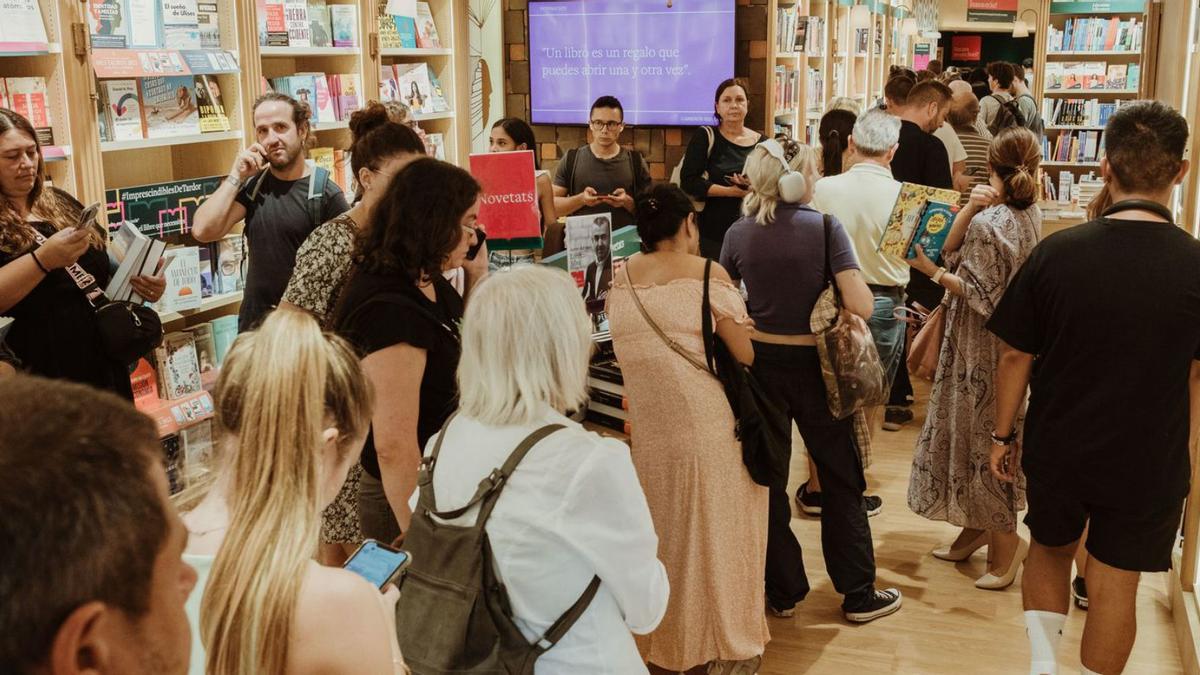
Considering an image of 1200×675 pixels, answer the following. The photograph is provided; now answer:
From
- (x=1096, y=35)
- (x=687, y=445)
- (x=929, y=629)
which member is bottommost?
(x=929, y=629)

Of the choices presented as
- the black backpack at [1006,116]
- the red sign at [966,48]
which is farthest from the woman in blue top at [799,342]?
the red sign at [966,48]

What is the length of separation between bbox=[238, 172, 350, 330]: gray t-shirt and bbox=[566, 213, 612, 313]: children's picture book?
77 cm

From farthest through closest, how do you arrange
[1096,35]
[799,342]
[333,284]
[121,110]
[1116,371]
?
1. [1096,35]
2. [121,110]
3. [799,342]
4. [333,284]
5. [1116,371]

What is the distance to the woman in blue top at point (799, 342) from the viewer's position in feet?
11.0

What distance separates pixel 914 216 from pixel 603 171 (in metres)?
1.96

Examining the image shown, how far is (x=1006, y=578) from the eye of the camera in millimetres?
3916

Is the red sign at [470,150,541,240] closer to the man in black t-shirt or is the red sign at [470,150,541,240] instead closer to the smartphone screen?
the man in black t-shirt

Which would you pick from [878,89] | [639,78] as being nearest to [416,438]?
[639,78]

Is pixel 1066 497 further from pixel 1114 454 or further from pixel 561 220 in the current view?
pixel 561 220

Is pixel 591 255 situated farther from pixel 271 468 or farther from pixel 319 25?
pixel 271 468

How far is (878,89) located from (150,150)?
9365 mm

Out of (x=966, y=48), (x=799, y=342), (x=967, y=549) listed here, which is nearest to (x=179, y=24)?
(x=799, y=342)

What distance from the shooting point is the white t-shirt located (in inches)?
72.5

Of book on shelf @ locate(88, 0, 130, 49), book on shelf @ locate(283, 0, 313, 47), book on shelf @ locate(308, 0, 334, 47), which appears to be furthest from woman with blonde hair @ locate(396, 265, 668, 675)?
book on shelf @ locate(308, 0, 334, 47)
